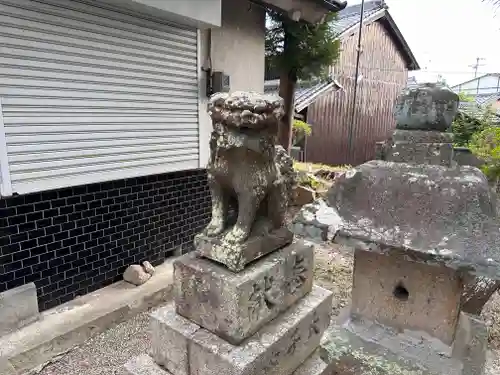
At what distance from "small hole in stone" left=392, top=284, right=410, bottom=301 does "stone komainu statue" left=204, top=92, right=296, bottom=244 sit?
2.92 feet

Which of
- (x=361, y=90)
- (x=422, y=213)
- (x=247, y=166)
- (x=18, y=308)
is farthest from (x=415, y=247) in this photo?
(x=361, y=90)

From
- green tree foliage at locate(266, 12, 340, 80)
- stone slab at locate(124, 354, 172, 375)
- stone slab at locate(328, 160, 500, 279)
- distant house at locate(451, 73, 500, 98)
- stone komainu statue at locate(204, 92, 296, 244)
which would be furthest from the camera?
distant house at locate(451, 73, 500, 98)

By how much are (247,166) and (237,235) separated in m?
0.44

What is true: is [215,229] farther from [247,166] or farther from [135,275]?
[135,275]

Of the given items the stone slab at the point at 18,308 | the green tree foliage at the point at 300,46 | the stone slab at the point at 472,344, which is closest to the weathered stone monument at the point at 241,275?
the stone slab at the point at 472,344

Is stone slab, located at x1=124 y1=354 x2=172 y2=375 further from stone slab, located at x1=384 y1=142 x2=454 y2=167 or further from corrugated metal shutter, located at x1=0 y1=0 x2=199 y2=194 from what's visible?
stone slab, located at x1=384 y1=142 x2=454 y2=167

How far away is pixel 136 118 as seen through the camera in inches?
148

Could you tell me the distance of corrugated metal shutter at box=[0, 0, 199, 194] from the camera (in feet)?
9.14

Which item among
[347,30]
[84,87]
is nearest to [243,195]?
[84,87]

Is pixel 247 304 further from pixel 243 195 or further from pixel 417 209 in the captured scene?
pixel 417 209

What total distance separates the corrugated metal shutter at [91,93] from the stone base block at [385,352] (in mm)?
2822

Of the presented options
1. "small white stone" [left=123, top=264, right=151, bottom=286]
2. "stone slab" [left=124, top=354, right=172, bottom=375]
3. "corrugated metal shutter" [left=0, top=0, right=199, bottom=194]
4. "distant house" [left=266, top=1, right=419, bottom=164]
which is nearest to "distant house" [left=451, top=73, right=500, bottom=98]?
"distant house" [left=266, top=1, right=419, bottom=164]

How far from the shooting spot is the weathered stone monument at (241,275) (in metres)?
1.88

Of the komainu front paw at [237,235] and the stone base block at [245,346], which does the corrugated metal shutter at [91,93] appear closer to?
the stone base block at [245,346]
